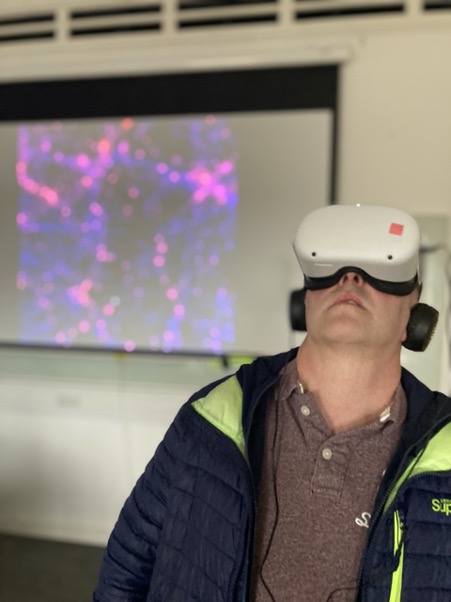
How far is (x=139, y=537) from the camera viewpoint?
1.05m

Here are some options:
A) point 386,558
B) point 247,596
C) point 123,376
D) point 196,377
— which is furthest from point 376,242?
point 123,376

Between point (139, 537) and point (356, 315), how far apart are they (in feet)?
1.87

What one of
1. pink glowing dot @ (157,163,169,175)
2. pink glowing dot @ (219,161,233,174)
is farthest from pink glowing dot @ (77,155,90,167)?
A: pink glowing dot @ (219,161,233,174)

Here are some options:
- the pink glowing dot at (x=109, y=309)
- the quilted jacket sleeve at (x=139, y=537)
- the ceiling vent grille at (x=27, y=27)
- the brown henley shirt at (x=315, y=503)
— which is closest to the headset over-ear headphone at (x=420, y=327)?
the brown henley shirt at (x=315, y=503)

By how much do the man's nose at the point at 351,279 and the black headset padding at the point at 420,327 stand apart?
131 millimetres

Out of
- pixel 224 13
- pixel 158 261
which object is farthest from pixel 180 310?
pixel 224 13

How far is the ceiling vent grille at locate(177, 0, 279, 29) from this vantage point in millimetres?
2645

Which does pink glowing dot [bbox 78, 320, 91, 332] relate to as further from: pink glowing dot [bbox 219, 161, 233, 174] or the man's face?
the man's face

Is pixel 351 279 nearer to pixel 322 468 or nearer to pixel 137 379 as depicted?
pixel 322 468

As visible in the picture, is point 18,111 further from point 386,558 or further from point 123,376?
point 386,558

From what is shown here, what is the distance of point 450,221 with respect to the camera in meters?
2.59

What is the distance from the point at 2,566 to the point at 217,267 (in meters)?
1.77

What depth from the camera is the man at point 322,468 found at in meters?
0.88

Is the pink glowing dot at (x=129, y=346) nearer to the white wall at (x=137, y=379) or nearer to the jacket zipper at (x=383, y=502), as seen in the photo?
the white wall at (x=137, y=379)
